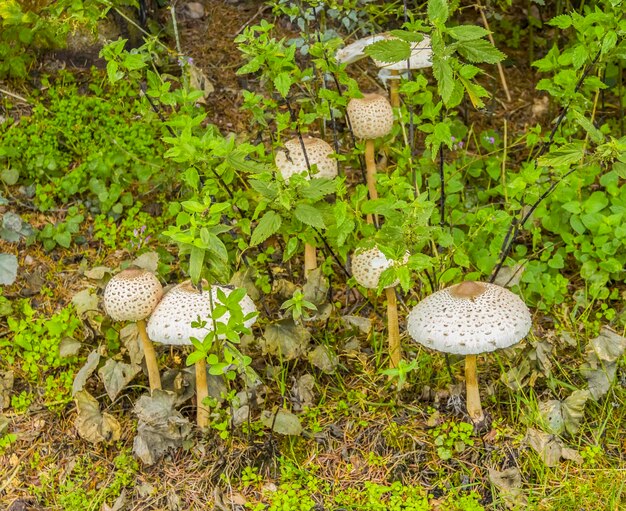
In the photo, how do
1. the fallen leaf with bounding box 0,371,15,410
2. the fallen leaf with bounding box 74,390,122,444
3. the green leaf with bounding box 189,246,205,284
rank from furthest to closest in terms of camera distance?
the fallen leaf with bounding box 0,371,15,410 < the fallen leaf with bounding box 74,390,122,444 < the green leaf with bounding box 189,246,205,284

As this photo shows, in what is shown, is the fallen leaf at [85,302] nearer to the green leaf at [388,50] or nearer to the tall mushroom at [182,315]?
the tall mushroom at [182,315]

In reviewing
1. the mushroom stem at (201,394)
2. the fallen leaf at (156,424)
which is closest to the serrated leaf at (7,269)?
the fallen leaf at (156,424)

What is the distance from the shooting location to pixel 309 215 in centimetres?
323

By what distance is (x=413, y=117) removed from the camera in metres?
3.80

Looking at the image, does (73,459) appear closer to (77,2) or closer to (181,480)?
(181,480)

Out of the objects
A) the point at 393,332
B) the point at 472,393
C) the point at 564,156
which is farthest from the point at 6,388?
the point at 564,156

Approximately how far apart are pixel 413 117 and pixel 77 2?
69.4 inches

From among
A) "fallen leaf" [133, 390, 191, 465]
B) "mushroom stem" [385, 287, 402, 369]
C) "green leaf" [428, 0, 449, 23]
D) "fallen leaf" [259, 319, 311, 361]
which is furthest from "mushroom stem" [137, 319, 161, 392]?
"green leaf" [428, 0, 449, 23]

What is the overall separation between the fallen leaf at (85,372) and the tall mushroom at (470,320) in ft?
5.04

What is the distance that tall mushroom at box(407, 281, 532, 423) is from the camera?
3.01 meters

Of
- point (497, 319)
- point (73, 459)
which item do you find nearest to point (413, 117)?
point (497, 319)

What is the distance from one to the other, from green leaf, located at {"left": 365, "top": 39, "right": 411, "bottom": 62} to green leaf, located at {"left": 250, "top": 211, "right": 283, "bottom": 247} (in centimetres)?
78

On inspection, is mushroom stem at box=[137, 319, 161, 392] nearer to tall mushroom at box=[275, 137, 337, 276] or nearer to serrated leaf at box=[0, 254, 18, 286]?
serrated leaf at box=[0, 254, 18, 286]

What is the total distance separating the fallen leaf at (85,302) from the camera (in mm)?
3893
